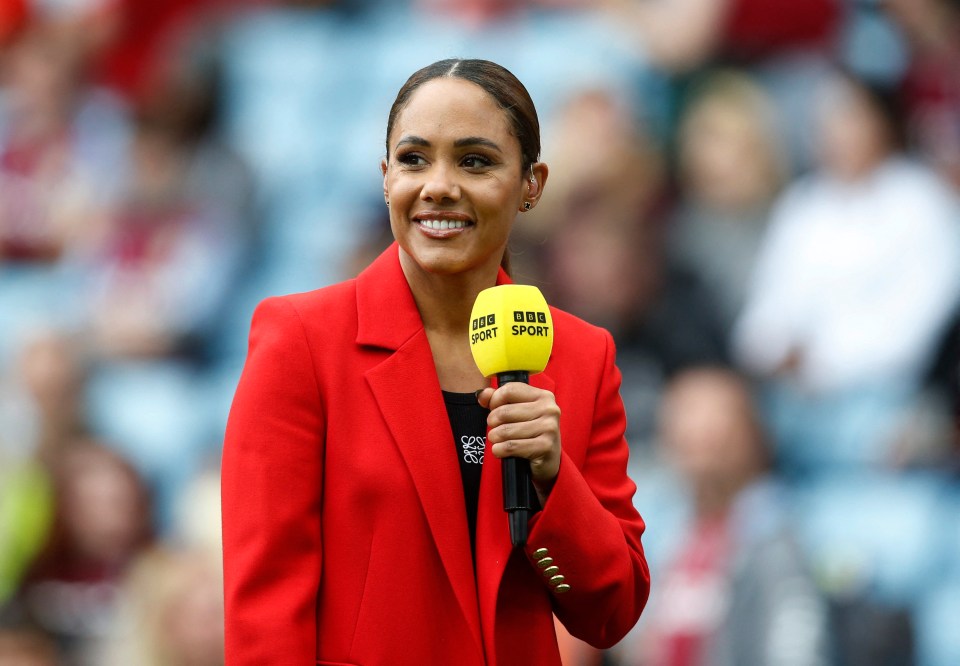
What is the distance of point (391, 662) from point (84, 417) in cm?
483

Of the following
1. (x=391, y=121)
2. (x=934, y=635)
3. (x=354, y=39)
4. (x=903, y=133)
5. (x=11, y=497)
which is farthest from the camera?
(x=354, y=39)

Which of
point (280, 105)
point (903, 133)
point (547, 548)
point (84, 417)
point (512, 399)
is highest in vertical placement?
point (280, 105)

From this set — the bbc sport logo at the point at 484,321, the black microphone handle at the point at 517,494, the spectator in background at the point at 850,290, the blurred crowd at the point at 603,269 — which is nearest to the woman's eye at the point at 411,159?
the bbc sport logo at the point at 484,321

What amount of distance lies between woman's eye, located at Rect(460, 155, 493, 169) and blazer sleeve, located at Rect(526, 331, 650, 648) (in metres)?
0.40

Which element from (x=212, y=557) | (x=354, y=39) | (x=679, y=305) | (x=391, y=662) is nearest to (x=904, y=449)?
(x=679, y=305)

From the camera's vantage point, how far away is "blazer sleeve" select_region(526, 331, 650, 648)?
7.17 feet

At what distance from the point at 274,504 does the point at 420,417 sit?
26 cm

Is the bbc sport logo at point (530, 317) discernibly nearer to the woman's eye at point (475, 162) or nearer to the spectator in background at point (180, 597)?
the woman's eye at point (475, 162)

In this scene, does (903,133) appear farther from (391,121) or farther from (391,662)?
(391,662)

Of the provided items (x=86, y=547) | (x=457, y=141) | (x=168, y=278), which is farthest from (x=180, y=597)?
(x=457, y=141)

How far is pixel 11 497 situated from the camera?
6500 millimetres

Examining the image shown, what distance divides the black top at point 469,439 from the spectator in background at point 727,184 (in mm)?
3662

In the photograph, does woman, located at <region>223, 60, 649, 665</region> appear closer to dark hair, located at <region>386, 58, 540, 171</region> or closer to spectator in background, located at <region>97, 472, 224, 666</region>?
dark hair, located at <region>386, 58, 540, 171</region>

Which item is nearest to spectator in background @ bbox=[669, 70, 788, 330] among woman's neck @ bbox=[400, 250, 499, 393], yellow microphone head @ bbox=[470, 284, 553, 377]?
woman's neck @ bbox=[400, 250, 499, 393]
